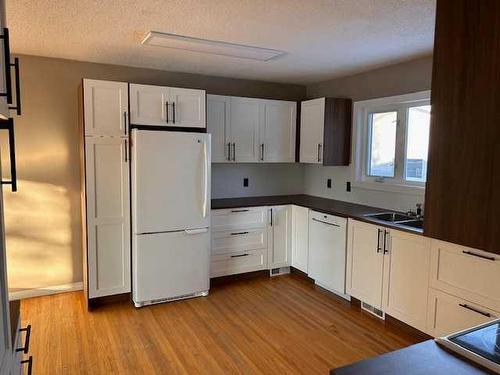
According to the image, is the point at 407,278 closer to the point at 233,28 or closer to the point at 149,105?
the point at 233,28

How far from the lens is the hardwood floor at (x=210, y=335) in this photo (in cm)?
263

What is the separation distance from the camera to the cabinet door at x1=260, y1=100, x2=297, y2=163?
4.50 metres

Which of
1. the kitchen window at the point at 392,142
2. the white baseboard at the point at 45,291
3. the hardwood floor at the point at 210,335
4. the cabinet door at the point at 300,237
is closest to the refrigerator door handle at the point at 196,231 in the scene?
the hardwood floor at the point at 210,335

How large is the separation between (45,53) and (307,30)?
2.43 metres

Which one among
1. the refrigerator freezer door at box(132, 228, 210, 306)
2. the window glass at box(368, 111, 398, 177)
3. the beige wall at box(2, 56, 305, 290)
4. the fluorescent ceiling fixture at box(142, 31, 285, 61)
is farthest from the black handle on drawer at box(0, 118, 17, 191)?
the window glass at box(368, 111, 398, 177)

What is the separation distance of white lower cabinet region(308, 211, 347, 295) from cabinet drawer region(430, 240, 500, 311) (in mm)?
997

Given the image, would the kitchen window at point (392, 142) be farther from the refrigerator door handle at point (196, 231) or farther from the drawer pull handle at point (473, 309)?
the refrigerator door handle at point (196, 231)

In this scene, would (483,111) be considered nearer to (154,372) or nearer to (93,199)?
(154,372)

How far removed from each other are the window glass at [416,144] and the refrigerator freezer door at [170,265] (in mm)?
2113

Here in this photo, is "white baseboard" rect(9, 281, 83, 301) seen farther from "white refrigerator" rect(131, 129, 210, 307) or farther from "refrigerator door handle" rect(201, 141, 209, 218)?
"refrigerator door handle" rect(201, 141, 209, 218)

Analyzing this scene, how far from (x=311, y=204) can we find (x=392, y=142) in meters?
1.08

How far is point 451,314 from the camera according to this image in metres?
2.68

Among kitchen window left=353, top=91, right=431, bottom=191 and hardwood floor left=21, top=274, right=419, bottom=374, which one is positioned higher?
kitchen window left=353, top=91, right=431, bottom=191

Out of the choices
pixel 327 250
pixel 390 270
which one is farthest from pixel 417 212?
pixel 327 250
